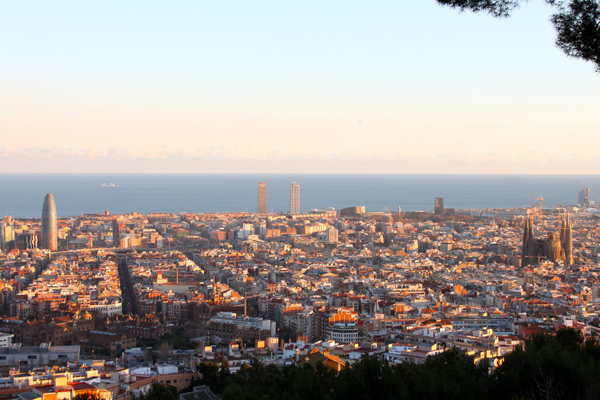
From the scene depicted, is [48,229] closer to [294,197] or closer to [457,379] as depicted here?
[294,197]

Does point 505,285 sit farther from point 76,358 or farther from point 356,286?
point 76,358

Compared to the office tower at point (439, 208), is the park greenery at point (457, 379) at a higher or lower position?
higher

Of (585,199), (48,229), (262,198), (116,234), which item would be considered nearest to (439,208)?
A: (262,198)

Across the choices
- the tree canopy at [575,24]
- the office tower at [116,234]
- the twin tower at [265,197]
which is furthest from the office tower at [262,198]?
the tree canopy at [575,24]

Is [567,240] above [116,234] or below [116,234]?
above

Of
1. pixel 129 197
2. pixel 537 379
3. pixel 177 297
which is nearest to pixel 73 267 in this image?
pixel 177 297

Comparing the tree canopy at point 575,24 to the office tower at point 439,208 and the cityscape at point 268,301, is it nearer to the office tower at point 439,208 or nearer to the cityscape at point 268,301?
the cityscape at point 268,301
